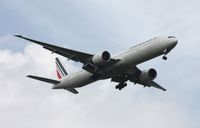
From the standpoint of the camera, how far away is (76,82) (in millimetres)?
61281

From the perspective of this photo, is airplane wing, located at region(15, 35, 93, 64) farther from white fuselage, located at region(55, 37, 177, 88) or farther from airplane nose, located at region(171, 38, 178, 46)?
airplane nose, located at region(171, 38, 178, 46)

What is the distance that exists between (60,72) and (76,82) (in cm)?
1021

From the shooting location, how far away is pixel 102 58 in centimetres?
5612

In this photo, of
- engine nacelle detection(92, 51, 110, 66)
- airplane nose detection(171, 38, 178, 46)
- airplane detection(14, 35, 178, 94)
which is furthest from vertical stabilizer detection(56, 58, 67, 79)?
airplane nose detection(171, 38, 178, 46)

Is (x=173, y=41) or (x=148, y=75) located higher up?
(x=148, y=75)

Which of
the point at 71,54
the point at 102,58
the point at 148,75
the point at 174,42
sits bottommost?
the point at 102,58

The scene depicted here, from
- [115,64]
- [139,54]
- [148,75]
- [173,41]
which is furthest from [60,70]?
[173,41]

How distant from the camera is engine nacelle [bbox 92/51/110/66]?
184 ft

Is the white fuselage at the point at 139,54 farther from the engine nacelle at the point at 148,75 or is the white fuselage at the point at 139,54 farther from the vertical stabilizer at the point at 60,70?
the vertical stabilizer at the point at 60,70

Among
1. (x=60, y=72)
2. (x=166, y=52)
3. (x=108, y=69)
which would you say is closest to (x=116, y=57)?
(x=108, y=69)

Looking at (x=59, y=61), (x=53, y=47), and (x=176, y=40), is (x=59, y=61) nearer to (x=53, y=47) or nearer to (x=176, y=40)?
(x=53, y=47)

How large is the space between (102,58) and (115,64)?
4.86 feet

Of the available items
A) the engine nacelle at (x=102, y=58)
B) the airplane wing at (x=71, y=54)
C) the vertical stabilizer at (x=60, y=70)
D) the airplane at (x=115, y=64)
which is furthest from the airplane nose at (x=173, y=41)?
the vertical stabilizer at (x=60, y=70)

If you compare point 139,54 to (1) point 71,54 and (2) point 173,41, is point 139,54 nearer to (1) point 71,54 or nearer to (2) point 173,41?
(2) point 173,41
